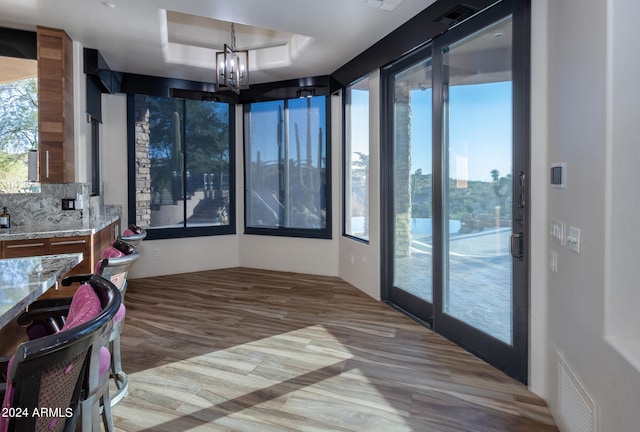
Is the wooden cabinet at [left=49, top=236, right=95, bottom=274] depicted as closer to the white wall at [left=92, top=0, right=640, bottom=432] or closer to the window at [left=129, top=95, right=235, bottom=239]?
the window at [left=129, top=95, right=235, bottom=239]

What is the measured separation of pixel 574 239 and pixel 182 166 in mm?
5251

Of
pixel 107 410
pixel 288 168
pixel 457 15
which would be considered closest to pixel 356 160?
pixel 288 168

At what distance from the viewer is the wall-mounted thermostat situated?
6.93 ft

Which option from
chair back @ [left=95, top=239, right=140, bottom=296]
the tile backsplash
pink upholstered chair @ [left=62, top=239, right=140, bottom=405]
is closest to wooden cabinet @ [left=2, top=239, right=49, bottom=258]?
the tile backsplash

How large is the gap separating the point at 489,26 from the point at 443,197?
1354mm

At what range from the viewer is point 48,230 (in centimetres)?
353

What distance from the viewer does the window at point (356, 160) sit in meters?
5.02

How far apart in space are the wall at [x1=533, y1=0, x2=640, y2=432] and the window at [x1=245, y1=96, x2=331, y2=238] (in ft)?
12.7

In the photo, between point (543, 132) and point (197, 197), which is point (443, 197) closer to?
point (543, 132)

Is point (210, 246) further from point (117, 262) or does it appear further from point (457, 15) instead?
point (457, 15)

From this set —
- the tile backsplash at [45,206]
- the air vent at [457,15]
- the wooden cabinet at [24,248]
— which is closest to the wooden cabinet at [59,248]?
the wooden cabinet at [24,248]

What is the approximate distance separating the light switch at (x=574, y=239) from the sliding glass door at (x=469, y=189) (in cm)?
58

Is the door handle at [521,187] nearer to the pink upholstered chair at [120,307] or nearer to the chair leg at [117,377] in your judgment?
the pink upholstered chair at [120,307]

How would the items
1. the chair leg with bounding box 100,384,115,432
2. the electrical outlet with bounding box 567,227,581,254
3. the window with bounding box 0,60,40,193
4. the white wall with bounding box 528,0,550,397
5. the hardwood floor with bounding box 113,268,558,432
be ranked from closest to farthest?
the chair leg with bounding box 100,384,115,432 < the electrical outlet with bounding box 567,227,581,254 < the hardwood floor with bounding box 113,268,558,432 < the white wall with bounding box 528,0,550,397 < the window with bounding box 0,60,40,193
